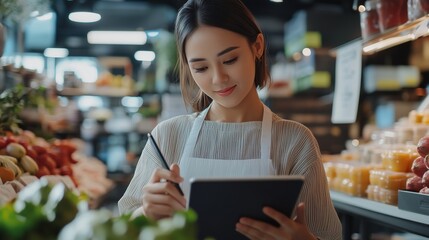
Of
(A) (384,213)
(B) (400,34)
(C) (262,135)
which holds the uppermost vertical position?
(B) (400,34)

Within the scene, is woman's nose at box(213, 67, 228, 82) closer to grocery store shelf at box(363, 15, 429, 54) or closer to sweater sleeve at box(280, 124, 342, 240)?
sweater sleeve at box(280, 124, 342, 240)

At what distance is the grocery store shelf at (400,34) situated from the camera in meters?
2.48

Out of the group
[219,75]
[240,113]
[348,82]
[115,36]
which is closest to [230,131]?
[240,113]

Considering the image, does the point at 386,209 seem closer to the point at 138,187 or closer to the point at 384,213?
the point at 384,213

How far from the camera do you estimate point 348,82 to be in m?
3.66

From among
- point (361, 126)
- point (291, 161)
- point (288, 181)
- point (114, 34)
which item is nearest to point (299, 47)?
point (361, 126)

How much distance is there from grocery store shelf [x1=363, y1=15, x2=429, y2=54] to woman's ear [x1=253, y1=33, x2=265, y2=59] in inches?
33.9

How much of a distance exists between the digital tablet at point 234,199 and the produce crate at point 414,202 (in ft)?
3.23

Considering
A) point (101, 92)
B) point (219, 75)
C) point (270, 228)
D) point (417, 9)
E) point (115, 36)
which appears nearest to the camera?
point (270, 228)

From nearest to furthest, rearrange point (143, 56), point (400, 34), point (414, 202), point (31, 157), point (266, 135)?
1. point (266, 135)
2. point (414, 202)
3. point (400, 34)
4. point (31, 157)
5. point (143, 56)

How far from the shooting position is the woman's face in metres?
1.79

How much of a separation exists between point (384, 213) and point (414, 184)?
0.62ft

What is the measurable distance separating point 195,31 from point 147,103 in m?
6.59

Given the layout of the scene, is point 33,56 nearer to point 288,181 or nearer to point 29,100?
point 29,100
